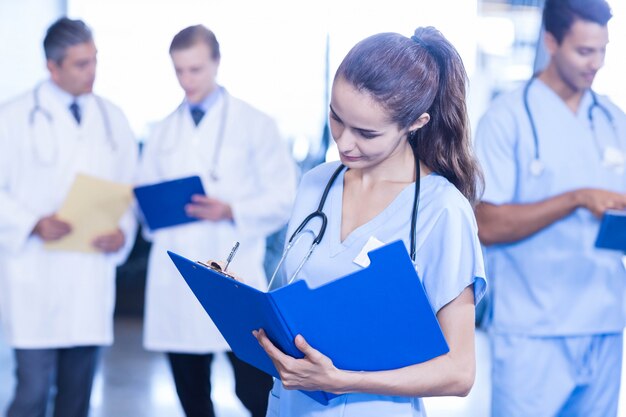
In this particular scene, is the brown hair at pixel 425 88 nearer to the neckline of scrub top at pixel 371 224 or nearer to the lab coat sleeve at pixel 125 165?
the neckline of scrub top at pixel 371 224

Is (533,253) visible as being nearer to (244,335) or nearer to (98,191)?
(244,335)

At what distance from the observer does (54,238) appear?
8.45 ft

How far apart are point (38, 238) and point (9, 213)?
0.12 m

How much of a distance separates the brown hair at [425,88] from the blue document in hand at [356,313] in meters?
0.27

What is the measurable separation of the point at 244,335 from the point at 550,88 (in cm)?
125

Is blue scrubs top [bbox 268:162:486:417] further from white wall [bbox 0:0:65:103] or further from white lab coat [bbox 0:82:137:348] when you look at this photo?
white wall [bbox 0:0:65:103]

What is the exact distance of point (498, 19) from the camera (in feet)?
13.3

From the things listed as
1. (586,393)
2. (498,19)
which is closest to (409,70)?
(586,393)

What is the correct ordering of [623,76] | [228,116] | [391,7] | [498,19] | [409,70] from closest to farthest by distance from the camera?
1. [409,70]
2. [228,116]
3. [623,76]
4. [391,7]
5. [498,19]

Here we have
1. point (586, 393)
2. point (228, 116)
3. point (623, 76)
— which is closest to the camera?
point (586, 393)

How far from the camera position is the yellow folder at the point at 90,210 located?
101 inches

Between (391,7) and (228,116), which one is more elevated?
(391,7)

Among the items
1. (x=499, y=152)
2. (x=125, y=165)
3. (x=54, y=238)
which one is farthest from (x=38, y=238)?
(x=499, y=152)

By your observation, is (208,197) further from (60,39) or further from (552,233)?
(552,233)
